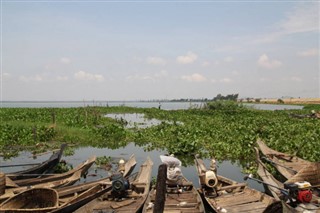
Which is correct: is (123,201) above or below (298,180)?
below

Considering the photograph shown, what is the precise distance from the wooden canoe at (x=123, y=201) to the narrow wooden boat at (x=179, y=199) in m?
0.27

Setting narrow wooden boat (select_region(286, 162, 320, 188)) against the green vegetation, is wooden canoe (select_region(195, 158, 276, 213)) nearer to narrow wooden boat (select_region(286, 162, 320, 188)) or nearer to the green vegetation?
narrow wooden boat (select_region(286, 162, 320, 188))

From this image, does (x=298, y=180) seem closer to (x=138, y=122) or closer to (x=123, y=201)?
(x=123, y=201)

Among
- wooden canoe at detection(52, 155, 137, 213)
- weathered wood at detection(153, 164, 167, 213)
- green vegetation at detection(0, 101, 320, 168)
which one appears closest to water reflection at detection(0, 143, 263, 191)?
green vegetation at detection(0, 101, 320, 168)

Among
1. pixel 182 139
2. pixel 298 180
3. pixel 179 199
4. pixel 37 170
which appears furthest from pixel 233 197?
pixel 182 139

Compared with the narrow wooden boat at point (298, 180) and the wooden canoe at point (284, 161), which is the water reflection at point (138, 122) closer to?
the wooden canoe at point (284, 161)

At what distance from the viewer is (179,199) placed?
25.1ft

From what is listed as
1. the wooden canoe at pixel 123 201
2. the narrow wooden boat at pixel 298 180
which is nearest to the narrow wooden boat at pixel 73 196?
the wooden canoe at pixel 123 201

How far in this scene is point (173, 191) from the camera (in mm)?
8172

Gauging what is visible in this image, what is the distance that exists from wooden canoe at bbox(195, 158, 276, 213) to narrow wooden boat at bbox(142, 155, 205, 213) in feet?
1.08

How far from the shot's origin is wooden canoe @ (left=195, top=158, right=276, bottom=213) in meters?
6.85

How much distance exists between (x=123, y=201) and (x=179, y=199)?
1.40 metres

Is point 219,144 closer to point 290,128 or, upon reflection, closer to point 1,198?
point 290,128

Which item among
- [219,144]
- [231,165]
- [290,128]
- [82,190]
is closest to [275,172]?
[231,165]
